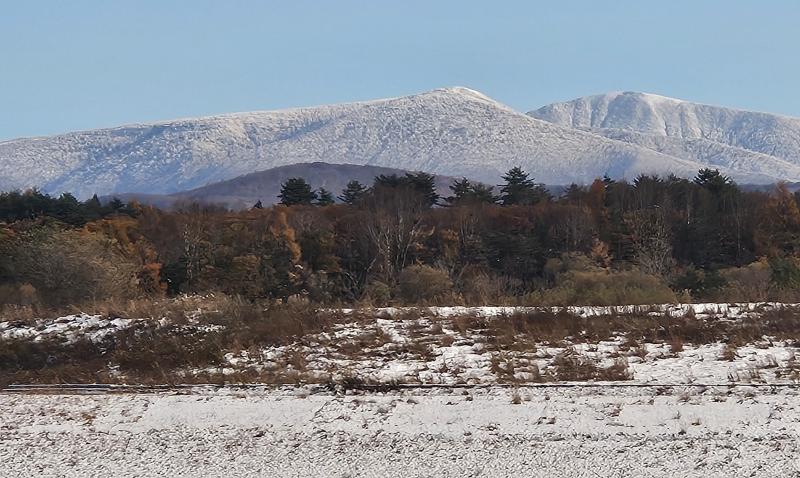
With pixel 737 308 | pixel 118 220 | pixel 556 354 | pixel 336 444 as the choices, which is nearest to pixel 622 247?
pixel 118 220

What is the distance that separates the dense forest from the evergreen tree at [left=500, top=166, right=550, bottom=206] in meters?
1.30

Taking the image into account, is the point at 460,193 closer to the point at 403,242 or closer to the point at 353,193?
the point at 353,193

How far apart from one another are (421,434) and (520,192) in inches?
2991

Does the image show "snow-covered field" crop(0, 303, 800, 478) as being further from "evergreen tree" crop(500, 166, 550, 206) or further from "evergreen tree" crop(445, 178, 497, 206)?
"evergreen tree" crop(500, 166, 550, 206)

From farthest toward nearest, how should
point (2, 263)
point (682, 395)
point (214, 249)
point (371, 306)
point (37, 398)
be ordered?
point (214, 249) → point (2, 263) → point (371, 306) → point (37, 398) → point (682, 395)

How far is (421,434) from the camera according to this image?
34.2ft

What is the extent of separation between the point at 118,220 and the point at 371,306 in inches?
2147

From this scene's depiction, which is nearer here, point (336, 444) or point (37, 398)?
point (336, 444)

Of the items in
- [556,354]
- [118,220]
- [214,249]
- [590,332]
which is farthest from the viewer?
[118,220]

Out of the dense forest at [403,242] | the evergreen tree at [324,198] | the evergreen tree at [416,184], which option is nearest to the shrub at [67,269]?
the dense forest at [403,242]

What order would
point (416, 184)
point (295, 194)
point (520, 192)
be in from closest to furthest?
point (416, 184), point (520, 192), point (295, 194)

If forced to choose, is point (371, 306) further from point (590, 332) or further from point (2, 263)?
point (2, 263)

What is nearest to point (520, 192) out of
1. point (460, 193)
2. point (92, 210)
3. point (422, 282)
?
point (460, 193)

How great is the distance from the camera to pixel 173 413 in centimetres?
1161
